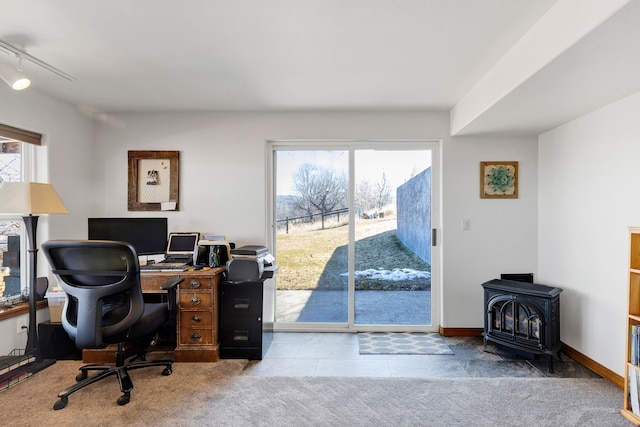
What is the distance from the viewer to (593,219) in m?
2.66

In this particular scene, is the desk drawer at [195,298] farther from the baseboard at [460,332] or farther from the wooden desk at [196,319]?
the baseboard at [460,332]

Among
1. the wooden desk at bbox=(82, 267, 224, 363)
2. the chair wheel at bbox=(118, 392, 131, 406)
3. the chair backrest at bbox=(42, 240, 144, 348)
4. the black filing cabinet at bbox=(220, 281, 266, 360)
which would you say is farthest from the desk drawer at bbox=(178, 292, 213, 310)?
the chair wheel at bbox=(118, 392, 131, 406)

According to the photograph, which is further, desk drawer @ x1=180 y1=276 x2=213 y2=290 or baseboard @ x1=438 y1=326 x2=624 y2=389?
desk drawer @ x1=180 y1=276 x2=213 y2=290

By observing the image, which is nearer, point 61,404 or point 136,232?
point 61,404

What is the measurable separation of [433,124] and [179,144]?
2713mm

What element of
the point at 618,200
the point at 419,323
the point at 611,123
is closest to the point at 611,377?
the point at 618,200

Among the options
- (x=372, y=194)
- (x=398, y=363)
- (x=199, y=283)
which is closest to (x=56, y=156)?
(x=199, y=283)

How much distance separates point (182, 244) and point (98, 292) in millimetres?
1135

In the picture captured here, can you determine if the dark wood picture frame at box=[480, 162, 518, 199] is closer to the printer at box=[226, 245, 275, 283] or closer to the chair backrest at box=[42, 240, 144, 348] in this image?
the printer at box=[226, 245, 275, 283]

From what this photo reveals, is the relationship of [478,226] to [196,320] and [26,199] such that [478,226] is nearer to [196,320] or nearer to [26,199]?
[196,320]

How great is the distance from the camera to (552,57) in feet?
5.66

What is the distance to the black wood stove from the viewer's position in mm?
2701

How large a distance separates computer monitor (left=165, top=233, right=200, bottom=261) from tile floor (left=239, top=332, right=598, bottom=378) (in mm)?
1207

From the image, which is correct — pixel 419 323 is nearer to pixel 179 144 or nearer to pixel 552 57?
pixel 552 57
